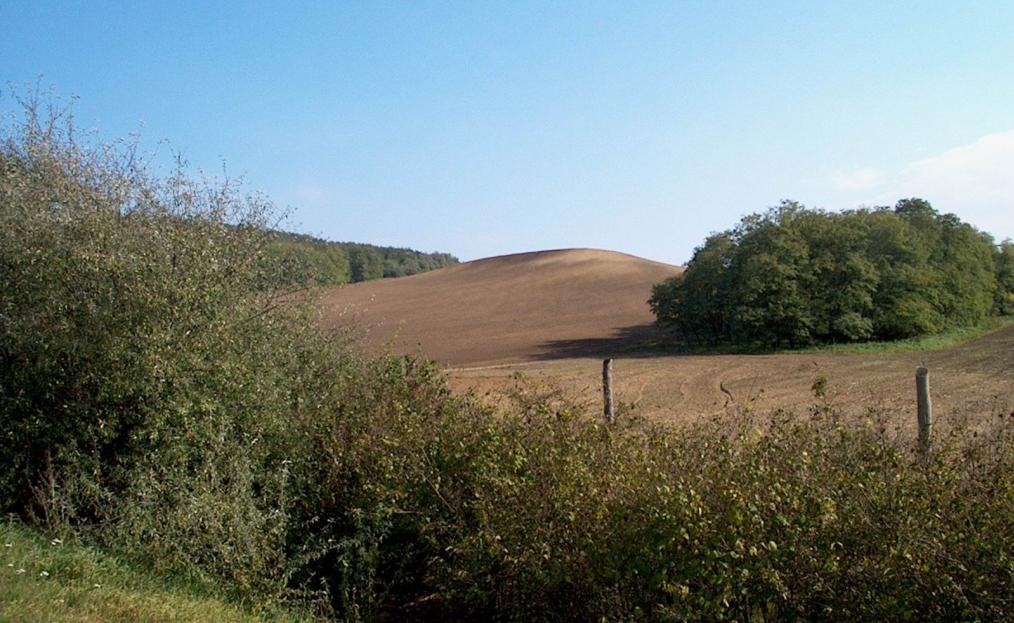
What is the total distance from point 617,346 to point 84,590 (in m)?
41.2

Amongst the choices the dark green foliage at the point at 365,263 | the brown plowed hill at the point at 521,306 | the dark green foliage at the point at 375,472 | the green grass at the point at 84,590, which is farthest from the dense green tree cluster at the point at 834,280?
the dark green foliage at the point at 365,263

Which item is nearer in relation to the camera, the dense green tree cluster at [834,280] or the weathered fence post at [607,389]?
the weathered fence post at [607,389]

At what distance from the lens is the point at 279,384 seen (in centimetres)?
829

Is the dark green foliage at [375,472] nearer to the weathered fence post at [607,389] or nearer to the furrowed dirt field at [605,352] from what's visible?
the furrowed dirt field at [605,352]

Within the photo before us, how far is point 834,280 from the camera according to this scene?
37.8 m

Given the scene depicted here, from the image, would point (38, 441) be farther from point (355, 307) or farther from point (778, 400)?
point (778, 400)

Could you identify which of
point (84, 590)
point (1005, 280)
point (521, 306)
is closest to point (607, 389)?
point (84, 590)

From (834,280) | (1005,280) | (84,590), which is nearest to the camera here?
(84,590)

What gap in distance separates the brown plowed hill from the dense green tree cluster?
6846 millimetres

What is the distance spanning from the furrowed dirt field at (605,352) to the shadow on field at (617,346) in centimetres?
11

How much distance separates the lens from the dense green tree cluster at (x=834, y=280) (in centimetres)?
3691

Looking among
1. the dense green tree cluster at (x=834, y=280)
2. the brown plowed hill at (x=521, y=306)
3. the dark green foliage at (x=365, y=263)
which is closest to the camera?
the dense green tree cluster at (x=834, y=280)

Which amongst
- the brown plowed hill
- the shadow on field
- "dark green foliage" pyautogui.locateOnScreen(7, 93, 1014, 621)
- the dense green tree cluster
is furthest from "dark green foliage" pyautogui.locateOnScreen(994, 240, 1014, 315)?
"dark green foliage" pyautogui.locateOnScreen(7, 93, 1014, 621)

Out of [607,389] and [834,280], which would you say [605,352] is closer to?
[834,280]
